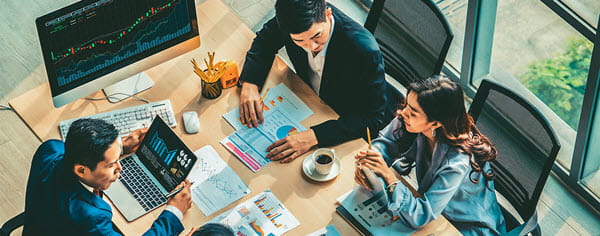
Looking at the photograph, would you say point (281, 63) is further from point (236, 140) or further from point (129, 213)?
point (129, 213)

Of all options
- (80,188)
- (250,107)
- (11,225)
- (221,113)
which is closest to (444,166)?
(250,107)

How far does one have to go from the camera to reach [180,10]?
3.18 meters

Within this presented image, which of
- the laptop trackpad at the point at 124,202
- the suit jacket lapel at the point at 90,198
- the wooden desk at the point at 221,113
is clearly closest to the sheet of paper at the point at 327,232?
the wooden desk at the point at 221,113

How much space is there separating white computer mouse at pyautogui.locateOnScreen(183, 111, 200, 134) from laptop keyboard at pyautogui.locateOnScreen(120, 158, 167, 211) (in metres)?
0.28

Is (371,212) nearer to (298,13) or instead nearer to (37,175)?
(298,13)

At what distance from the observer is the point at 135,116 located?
3176mm

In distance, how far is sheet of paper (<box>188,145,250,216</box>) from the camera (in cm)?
288

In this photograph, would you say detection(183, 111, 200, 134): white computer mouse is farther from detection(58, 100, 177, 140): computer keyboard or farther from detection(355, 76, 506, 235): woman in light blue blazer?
detection(355, 76, 506, 235): woman in light blue blazer

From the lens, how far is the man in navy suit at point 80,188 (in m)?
2.61

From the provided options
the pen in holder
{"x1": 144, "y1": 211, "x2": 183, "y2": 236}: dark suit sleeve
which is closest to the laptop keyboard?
{"x1": 144, "y1": 211, "x2": 183, "y2": 236}: dark suit sleeve

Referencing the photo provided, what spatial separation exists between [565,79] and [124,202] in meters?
2.46

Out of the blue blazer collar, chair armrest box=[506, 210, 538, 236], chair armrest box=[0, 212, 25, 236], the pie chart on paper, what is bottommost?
chair armrest box=[506, 210, 538, 236]

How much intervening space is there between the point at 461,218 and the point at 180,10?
1502mm

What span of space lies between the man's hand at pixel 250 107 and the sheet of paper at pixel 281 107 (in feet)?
0.09
